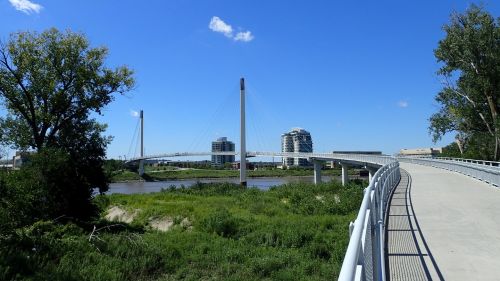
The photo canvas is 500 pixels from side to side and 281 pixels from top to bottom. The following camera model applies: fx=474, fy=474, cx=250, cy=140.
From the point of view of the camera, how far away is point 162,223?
88.7 ft

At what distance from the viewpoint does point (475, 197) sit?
15797 mm

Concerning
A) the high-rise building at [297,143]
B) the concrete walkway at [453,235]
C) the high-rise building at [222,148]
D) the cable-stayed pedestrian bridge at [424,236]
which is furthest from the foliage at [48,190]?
the high-rise building at [222,148]

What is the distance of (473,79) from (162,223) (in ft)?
103

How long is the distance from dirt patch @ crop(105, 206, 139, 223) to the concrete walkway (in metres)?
19.7

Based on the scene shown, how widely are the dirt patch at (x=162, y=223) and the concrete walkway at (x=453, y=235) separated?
1438 cm

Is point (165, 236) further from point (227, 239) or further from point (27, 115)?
point (27, 115)

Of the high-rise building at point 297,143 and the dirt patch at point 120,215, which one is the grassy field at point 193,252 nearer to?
the dirt patch at point 120,215

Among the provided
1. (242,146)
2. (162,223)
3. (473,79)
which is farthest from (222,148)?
(162,223)

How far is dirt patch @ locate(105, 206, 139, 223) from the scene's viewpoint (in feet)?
101

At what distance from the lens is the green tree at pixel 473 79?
41875 mm

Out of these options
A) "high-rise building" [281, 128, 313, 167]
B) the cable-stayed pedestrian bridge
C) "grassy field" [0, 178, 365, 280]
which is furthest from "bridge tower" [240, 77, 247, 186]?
"high-rise building" [281, 128, 313, 167]

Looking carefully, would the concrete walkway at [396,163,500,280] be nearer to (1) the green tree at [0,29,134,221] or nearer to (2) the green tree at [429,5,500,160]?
(1) the green tree at [0,29,134,221]

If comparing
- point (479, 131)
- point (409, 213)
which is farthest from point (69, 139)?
point (479, 131)

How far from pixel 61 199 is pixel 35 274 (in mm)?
9542
